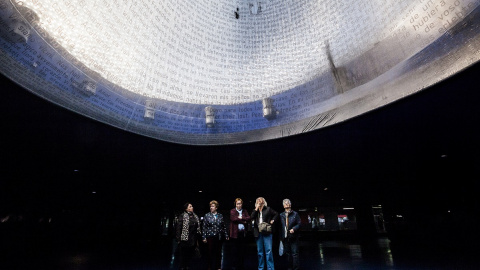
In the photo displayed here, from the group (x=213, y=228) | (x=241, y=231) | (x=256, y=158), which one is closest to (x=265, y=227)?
(x=241, y=231)

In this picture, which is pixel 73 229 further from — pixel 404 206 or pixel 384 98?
pixel 404 206

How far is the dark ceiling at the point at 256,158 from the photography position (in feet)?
14.3

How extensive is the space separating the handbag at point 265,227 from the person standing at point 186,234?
4.24ft

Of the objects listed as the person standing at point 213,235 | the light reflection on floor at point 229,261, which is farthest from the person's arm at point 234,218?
the light reflection on floor at point 229,261

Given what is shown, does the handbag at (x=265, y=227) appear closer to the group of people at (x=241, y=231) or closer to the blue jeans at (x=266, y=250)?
the group of people at (x=241, y=231)

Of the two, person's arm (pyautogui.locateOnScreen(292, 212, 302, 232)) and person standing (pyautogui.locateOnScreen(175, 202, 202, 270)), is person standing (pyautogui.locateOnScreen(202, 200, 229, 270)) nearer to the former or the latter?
person standing (pyautogui.locateOnScreen(175, 202, 202, 270))

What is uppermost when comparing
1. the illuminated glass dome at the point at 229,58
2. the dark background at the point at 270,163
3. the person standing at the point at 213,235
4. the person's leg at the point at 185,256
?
the illuminated glass dome at the point at 229,58

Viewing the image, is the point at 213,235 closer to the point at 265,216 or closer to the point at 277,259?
the point at 265,216

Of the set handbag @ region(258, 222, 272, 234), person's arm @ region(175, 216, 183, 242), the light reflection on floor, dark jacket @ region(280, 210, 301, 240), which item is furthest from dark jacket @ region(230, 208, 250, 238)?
the light reflection on floor

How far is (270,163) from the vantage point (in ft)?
23.4

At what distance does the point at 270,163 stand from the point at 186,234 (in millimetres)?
3437

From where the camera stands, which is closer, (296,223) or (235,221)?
(296,223)

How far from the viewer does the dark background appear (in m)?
4.43

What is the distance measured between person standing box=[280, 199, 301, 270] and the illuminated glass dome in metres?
1.65
